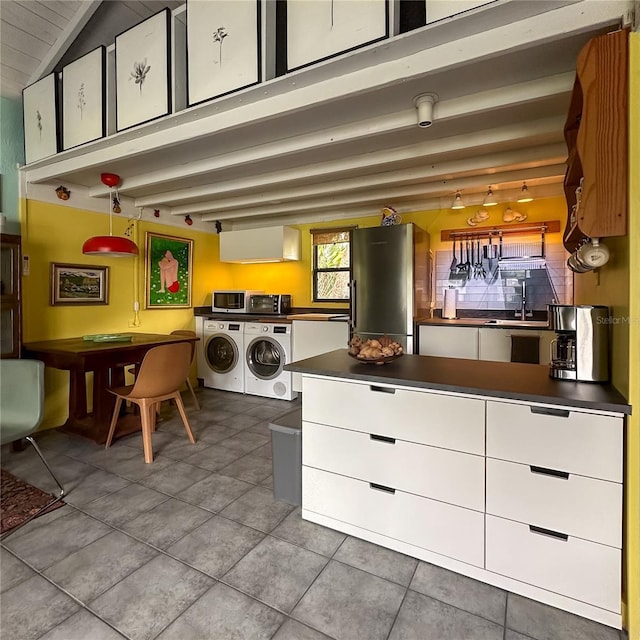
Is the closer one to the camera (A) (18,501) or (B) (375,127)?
(A) (18,501)

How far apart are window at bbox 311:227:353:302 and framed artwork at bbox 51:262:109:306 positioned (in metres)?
2.47

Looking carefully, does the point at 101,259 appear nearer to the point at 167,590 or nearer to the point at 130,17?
the point at 130,17

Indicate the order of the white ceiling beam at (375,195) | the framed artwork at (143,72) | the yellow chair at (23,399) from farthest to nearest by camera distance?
the white ceiling beam at (375,195) < the framed artwork at (143,72) < the yellow chair at (23,399)

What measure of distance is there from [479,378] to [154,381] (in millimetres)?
2269

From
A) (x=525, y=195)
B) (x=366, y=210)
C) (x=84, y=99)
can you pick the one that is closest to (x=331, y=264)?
(x=366, y=210)

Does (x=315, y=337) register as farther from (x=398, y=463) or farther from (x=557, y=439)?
(x=557, y=439)

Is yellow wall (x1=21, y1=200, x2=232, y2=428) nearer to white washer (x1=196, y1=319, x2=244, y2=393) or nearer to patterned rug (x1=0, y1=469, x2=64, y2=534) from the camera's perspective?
white washer (x1=196, y1=319, x2=244, y2=393)

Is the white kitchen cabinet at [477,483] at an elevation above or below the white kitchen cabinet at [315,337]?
below

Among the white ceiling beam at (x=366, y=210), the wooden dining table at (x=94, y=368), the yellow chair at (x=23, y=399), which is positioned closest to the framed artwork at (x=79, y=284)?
the wooden dining table at (x=94, y=368)

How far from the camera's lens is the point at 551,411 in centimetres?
137

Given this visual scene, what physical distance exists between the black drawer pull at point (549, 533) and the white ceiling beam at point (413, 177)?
8.09 feet

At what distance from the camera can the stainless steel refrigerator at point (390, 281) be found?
366 cm

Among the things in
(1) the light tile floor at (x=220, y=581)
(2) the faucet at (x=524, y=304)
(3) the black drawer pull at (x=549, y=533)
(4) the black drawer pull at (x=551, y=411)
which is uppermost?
(2) the faucet at (x=524, y=304)

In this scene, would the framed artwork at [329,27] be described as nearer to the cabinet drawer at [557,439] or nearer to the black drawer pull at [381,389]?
the black drawer pull at [381,389]
